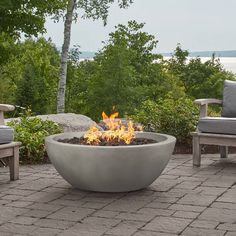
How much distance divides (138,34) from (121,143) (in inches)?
761

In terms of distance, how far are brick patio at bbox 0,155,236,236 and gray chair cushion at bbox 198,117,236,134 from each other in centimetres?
45

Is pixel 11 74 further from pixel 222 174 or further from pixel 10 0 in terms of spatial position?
pixel 222 174

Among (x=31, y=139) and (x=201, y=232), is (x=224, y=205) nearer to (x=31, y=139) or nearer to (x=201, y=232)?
(x=201, y=232)

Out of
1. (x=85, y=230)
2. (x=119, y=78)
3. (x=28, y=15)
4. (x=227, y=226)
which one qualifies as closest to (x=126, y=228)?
(x=85, y=230)

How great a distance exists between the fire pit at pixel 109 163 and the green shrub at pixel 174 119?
242cm

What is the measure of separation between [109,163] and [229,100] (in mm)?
2343

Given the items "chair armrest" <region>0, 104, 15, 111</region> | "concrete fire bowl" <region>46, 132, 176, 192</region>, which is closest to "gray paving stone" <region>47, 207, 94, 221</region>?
"concrete fire bowl" <region>46, 132, 176, 192</region>

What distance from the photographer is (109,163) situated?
3.98 meters

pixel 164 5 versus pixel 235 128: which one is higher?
pixel 164 5

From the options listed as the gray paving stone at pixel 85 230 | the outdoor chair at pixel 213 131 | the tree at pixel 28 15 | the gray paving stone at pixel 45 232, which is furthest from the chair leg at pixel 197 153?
the tree at pixel 28 15

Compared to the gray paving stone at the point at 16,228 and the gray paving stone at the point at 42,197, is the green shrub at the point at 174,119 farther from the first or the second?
the gray paving stone at the point at 16,228

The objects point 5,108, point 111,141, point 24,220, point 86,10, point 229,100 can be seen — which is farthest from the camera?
point 86,10

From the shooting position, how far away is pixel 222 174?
5.05 metres

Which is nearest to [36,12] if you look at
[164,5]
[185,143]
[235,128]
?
[164,5]
